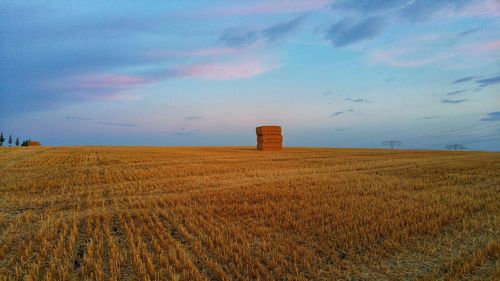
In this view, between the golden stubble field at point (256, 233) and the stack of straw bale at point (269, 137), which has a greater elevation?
the stack of straw bale at point (269, 137)

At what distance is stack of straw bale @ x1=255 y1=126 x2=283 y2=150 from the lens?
31812 mm

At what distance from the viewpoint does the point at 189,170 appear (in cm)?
1454

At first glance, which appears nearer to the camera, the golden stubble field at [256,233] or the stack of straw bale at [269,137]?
the golden stubble field at [256,233]

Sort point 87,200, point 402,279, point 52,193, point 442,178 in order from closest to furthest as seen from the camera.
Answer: point 402,279
point 87,200
point 52,193
point 442,178

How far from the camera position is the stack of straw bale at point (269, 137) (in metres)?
31.8

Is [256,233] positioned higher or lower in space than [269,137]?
lower

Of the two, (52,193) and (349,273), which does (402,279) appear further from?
(52,193)

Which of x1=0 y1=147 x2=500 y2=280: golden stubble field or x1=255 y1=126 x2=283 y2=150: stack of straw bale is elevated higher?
x1=255 y1=126 x2=283 y2=150: stack of straw bale

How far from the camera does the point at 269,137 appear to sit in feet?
105

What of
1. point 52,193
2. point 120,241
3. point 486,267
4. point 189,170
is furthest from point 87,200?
point 486,267

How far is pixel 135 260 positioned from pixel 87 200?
5181 mm

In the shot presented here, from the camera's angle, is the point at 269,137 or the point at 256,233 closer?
the point at 256,233

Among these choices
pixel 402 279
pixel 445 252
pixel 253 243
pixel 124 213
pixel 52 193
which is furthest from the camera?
pixel 52 193

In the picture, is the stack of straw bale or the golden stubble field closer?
the golden stubble field
